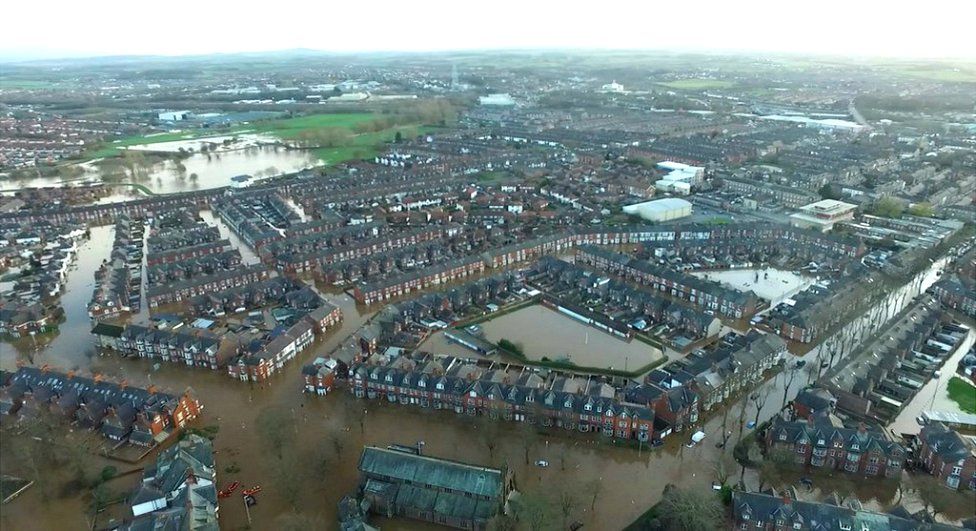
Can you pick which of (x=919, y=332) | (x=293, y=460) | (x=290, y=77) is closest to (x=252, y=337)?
(x=293, y=460)

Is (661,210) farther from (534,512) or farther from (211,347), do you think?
(534,512)

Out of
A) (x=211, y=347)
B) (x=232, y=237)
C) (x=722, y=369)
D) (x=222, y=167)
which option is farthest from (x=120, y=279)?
(x=222, y=167)

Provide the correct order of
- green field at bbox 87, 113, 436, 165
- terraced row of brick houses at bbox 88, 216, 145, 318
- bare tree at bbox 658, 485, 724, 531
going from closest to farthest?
bare tree at bbox 658, 485, 724, 531 < terraced row of brick houses at bbox 88, 216, 145, 318 < green field at bbox 87, 113, 436, 165

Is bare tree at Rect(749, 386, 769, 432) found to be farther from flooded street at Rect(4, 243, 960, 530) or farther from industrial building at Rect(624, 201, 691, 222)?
industrial building at Rect(624, 201, 691, 222)

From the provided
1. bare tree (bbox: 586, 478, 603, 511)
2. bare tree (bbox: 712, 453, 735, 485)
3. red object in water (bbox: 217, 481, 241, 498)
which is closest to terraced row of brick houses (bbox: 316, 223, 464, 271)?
red object in water (bbox: 217, 481, 241, 498)

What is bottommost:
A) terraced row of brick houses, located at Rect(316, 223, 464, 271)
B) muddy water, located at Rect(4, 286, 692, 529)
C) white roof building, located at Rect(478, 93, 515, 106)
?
muddy water, located at Rect(4, 286, 692, 529)

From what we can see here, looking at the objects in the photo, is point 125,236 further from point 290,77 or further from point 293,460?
point 290,77

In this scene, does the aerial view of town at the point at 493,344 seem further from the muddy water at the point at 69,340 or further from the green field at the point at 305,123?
the green field at the point at 305,123
